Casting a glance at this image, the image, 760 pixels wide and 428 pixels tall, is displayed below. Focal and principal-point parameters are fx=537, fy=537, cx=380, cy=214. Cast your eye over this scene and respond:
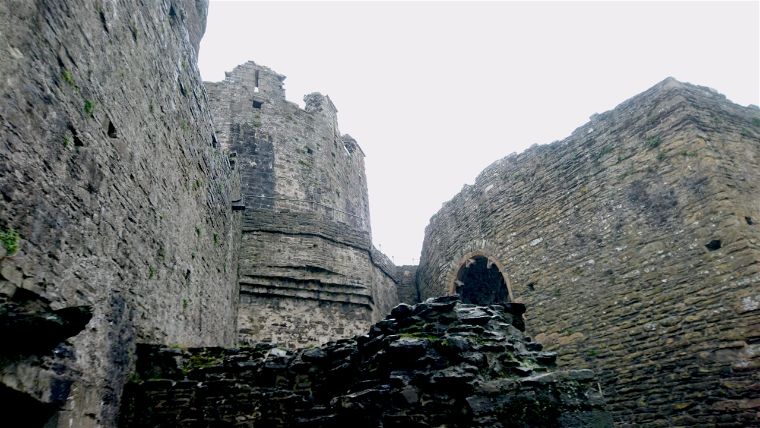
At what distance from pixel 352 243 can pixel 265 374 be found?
810 centimetres

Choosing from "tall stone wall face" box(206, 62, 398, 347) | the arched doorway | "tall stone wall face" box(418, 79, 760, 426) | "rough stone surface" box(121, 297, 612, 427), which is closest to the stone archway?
the arched doorway

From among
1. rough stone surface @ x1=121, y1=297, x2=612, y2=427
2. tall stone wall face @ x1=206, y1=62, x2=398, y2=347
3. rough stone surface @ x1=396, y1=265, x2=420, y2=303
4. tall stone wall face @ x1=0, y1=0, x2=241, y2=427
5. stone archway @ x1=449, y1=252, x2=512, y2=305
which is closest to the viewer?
tall stone wall face @ x1=0, y1=0, x2=241, y2=427

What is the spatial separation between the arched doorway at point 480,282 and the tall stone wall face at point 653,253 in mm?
1104

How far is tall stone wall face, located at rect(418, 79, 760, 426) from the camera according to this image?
8094 millimetres

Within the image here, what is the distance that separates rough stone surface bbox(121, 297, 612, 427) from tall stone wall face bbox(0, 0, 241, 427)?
0.65m

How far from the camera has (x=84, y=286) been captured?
16.5 feet

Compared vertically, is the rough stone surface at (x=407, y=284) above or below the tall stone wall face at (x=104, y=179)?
above

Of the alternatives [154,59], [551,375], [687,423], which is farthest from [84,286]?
[687,423]

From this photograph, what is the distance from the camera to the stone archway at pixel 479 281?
1407 cm

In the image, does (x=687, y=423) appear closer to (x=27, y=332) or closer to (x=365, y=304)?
(x=365, y=304)

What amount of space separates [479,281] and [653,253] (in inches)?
233

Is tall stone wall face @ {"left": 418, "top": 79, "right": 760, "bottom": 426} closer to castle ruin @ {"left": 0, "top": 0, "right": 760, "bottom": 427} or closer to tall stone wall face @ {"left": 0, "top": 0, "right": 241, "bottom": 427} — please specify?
castle ruin @ {"left": 0, "top": 0, "right": 760, "bottom": 427}

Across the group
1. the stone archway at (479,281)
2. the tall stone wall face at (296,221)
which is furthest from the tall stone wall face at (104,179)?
the stone archway at (479,281)

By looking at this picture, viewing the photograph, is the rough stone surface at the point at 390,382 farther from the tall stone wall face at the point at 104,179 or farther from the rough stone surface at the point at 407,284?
the rough stone surface at the point at 407,284
